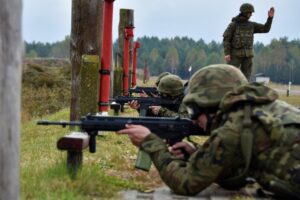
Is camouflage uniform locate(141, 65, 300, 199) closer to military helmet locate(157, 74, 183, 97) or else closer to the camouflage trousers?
military helmet locate(157, 74, 183, 97)

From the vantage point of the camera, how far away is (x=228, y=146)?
16.6 ft

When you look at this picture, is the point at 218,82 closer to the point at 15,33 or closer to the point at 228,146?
the point at 228,146

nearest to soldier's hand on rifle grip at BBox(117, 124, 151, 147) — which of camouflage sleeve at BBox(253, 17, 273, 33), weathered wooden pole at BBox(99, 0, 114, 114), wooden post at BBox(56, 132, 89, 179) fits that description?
wooden post at BBox(56, 132, 89, 179)

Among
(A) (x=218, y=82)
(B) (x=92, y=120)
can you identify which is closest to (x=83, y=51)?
(B) (x=92, y=120)

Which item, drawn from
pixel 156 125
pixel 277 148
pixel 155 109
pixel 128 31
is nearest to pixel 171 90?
pixel 155 109

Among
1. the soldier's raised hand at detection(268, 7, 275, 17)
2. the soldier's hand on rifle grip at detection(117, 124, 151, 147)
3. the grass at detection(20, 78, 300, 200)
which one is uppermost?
the soldier's raised hand at detection(268, 7, 275, 17)

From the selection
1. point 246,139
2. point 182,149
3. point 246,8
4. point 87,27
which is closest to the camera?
point 246,139

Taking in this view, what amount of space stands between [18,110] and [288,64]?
393ft

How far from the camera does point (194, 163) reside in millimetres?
5293

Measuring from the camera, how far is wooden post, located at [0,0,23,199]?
328 centimetres

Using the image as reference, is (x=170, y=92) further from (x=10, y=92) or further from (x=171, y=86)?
(x=10, y=92)

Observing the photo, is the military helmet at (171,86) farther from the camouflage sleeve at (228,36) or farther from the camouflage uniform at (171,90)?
the camouflage sleeve at (228,36)

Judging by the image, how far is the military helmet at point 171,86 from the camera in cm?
980

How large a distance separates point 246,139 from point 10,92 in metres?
2.25
